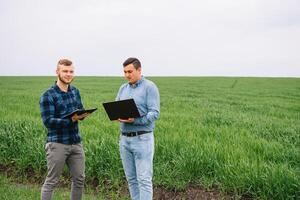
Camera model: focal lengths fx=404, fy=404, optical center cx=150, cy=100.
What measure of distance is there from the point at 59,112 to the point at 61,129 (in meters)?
0.23

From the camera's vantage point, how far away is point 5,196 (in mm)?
6465

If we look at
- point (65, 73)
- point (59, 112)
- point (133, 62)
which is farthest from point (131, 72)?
point (59, 112)

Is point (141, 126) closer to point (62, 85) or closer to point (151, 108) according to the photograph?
point (151, 108)

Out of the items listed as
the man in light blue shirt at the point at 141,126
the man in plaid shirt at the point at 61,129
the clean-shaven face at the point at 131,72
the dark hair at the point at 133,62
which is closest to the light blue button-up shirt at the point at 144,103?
the man in light blue shirt at the point at 141,126

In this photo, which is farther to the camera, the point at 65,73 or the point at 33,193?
the point at 33,193

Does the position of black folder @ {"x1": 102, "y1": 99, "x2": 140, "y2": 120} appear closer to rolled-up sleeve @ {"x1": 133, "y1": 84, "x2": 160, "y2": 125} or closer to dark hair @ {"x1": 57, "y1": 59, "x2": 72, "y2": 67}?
rolled-up sleeve @ {"x1": 133, "y1": 84, "x2": 160, "y2": 125}

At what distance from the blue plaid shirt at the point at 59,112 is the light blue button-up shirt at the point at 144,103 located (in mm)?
710

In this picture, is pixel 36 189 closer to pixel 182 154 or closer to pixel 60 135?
pixel 60 135

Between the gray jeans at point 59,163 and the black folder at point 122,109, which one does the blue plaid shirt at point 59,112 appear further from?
the black folder at point 122,109

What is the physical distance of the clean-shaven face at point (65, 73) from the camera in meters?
5.23

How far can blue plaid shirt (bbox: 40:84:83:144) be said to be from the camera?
5203 millimetres

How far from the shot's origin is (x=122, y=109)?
203 inches

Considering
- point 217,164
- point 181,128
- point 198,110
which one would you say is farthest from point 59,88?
point 198,110

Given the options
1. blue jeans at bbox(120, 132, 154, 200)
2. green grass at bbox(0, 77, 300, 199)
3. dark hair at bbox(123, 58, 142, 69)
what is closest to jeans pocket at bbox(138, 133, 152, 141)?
blue jeans at bbox(120, 132, 154, 200)
